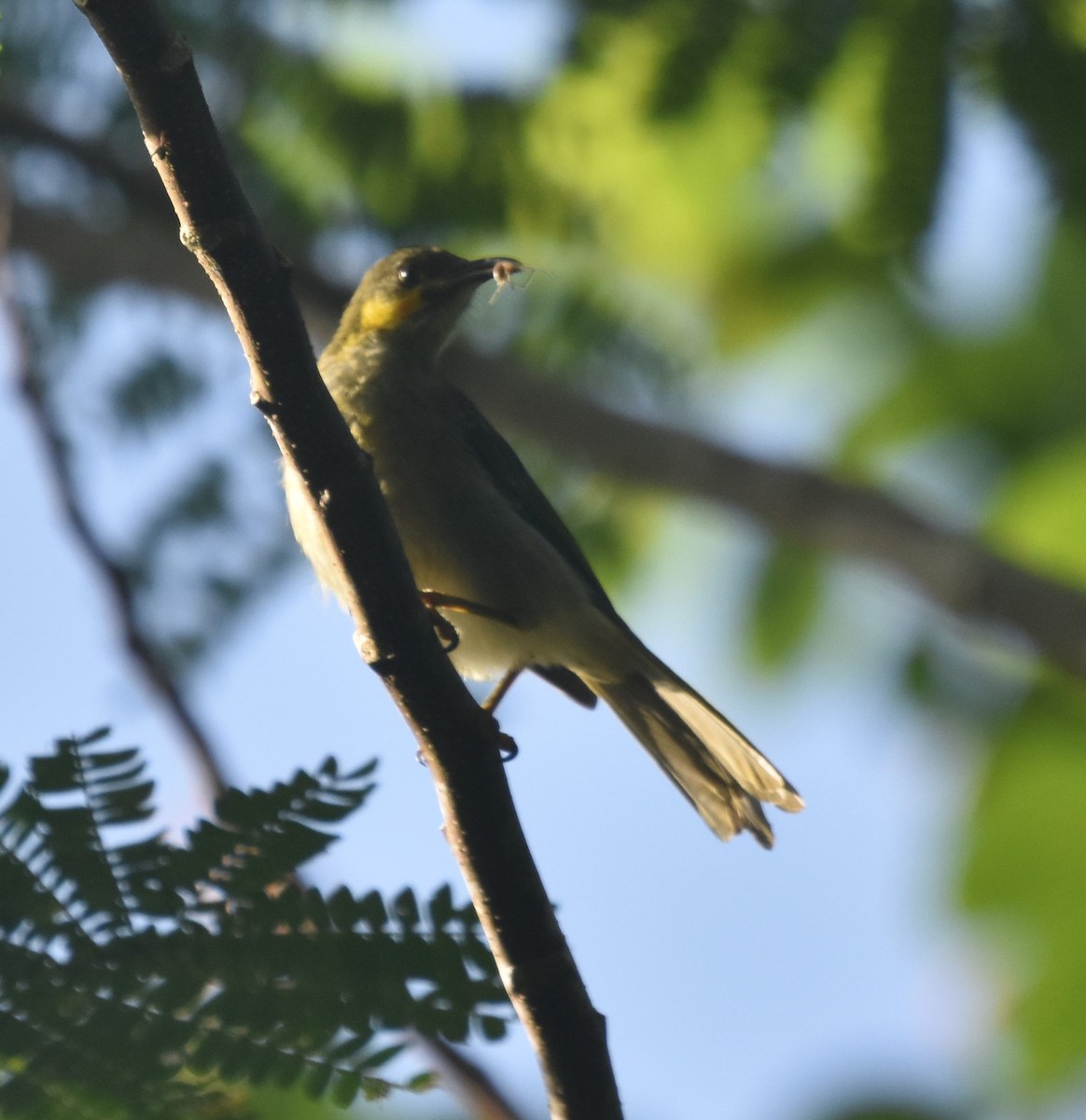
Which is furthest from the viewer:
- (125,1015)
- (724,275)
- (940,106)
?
(724,275)

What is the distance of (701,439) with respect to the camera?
6.28 m

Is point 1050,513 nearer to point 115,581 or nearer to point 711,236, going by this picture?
point 711,236

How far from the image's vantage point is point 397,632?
2814 millimetres

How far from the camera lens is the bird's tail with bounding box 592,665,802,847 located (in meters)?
4.55

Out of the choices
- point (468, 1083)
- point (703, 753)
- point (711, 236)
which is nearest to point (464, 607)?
point (703, 753)

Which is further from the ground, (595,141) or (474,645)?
(595,141)

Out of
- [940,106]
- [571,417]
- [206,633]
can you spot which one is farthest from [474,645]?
[940,106]

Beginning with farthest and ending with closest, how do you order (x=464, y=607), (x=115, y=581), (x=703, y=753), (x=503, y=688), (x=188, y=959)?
(x=503, y=688) < (x=703, y=753) < (x=464, y=607) < (x=115, y=581) < (x=188, y=959)

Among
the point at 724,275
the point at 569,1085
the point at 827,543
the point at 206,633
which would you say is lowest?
the point at 569,1085

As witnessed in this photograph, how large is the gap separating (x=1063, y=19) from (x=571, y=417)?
2425mm

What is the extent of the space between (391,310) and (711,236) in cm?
333

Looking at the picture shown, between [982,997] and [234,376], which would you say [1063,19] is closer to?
[234,376]

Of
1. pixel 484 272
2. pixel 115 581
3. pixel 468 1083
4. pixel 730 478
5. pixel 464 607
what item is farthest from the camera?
pixel 730 478

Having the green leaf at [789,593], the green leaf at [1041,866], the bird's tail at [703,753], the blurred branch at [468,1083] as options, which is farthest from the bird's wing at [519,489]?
the green leaf at [1041,866]
